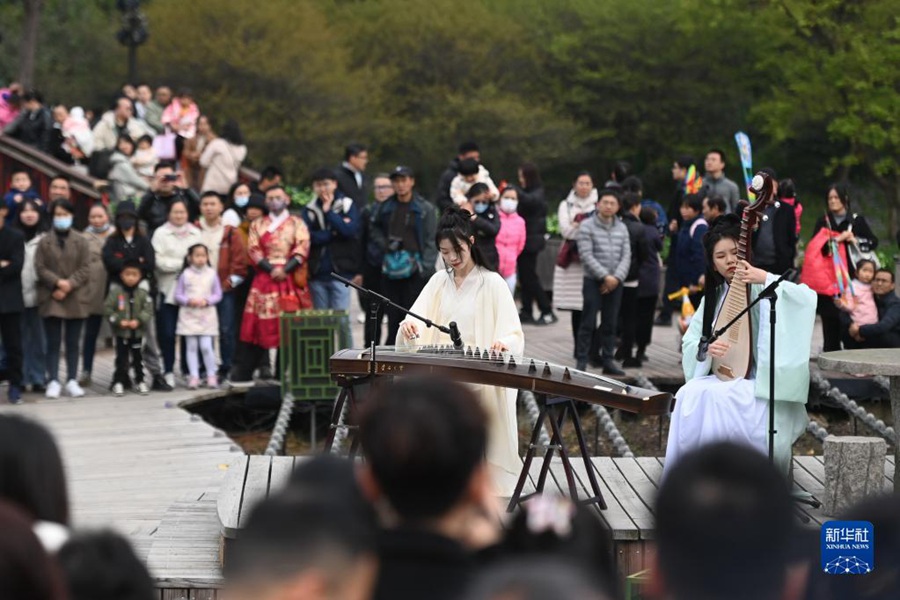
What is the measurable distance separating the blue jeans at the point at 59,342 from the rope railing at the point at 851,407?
6283 mm

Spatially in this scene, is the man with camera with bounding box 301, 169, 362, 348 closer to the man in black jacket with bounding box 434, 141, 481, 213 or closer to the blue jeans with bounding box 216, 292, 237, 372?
the blue jeans with bounding box 216, 292, 237, 372

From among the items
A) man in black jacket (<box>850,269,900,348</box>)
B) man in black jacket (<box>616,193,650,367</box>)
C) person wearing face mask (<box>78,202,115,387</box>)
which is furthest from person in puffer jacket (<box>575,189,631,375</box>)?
person wearing face mask (<box>78,202,115,387</box>)

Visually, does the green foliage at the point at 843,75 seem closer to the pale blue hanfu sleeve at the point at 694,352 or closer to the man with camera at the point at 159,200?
the man with camera at the point at 159,200

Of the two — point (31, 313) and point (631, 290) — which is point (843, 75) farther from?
point (31, 313)

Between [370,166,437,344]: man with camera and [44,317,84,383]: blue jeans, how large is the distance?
2740 millimetres

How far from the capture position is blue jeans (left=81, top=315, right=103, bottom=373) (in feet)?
44.3

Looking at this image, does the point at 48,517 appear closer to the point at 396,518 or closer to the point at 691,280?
the point at 396,518

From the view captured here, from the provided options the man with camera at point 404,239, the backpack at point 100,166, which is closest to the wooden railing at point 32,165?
the backpack at point 100,166

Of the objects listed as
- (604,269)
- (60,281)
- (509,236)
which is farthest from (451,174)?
(60,281)

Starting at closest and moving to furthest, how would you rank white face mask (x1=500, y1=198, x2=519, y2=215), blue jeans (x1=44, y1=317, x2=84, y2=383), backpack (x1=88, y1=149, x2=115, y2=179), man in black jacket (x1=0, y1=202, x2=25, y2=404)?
man in black jacket (x1=0, y1=202, x2=25, y2=404)
blue jeans (x1=44, y1=317, x2=84, y2=383)
white face mask (x1=500, y1=198, x2=519, y2=215)
backpack (x1=88, y1=149, x2=115, y2=179)

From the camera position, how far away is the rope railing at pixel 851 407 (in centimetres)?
1145

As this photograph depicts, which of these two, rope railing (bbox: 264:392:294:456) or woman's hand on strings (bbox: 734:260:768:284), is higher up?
woman's hand on strings (bbox: 734:260:768:284)

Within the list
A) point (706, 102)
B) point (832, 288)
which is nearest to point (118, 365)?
point (832, 288)

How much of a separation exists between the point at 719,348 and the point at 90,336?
6.94 metres
